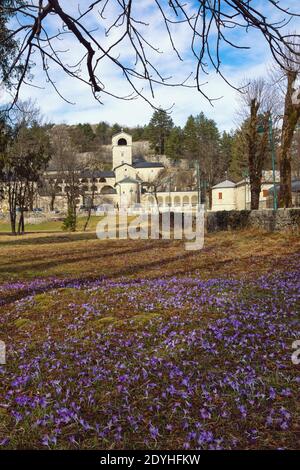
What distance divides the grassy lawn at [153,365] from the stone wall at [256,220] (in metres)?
9.13

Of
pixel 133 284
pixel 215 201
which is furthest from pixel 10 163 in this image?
pixel 215 201

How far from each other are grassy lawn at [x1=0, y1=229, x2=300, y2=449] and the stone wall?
913 cm

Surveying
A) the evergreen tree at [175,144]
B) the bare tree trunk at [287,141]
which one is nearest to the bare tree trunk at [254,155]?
the bare tree trunk at [287,141]

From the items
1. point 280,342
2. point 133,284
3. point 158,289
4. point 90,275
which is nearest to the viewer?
point 280,342

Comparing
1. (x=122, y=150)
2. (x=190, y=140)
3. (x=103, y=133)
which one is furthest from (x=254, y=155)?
(x=103, y=133)

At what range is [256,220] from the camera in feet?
69.2

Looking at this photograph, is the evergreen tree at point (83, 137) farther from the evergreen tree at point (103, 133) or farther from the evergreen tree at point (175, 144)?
the evergreen tree at point (175, 144)

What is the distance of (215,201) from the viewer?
75438mm

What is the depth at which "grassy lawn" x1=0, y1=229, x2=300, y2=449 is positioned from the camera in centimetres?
305

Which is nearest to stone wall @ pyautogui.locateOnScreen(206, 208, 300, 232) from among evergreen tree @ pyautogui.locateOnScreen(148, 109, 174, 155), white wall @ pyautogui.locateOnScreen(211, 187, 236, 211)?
white wall @ pyautogui.locateOnScreen(211, 187, 236, 211)

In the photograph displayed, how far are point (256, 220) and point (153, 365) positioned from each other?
1774cm

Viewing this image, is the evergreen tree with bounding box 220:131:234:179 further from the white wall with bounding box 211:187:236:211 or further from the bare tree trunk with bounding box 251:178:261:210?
the bare tree trunk with bounding box 251:178:261:210

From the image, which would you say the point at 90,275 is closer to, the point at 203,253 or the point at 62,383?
the point at 203,253

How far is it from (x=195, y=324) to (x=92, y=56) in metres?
3.67
